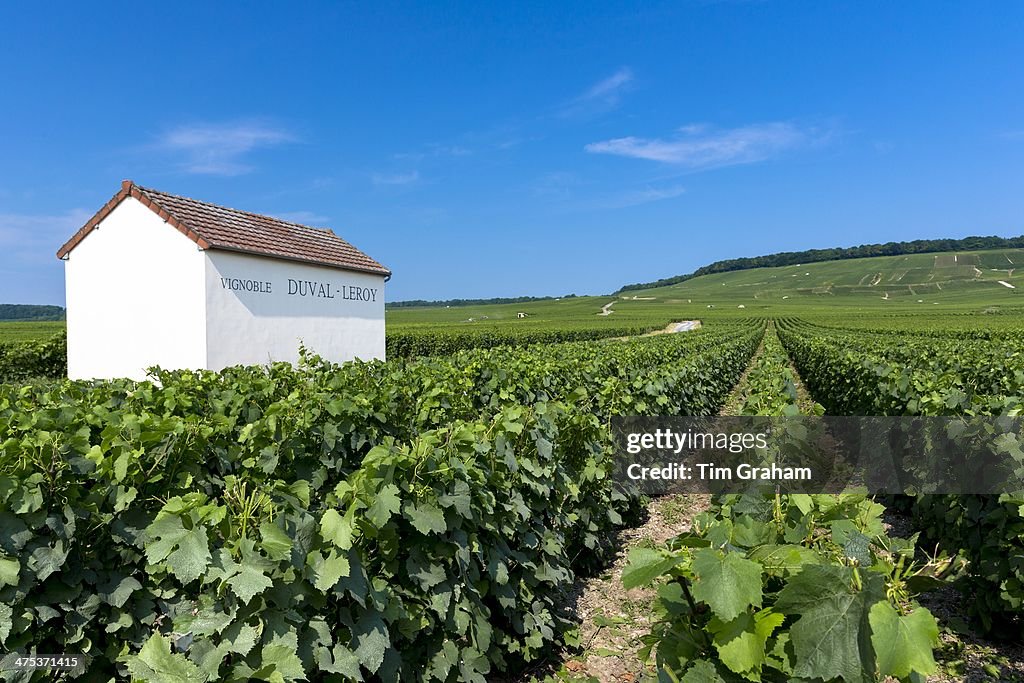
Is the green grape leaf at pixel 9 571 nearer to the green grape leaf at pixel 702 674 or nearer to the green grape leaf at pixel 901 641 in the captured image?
the green grape leaf at pixel 702 674

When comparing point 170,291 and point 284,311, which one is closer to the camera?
point 170,291

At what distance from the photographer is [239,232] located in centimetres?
1399

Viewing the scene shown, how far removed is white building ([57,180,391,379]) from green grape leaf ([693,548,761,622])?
40.2ft

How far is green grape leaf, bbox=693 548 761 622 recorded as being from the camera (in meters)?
1.66

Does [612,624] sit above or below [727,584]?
below

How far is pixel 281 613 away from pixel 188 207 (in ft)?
45.1

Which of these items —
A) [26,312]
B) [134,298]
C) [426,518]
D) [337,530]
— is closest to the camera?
[337,530]

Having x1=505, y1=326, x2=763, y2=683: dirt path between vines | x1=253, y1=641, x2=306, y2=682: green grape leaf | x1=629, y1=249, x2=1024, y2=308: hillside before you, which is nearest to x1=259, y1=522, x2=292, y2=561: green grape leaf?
x1=253, y1=641, x2=306, y2=682: green grape leaf

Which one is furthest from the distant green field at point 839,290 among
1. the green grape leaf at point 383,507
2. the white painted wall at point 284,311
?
the green grape leaf at point 383,507

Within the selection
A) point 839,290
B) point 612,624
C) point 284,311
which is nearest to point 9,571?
point 612,624

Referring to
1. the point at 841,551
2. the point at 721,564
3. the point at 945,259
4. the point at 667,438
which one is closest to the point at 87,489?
the point at 721,564

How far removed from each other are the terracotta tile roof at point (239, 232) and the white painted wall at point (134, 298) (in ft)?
0.65

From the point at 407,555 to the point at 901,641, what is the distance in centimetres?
219

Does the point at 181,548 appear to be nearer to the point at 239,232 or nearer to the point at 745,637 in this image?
the point at 745,637
